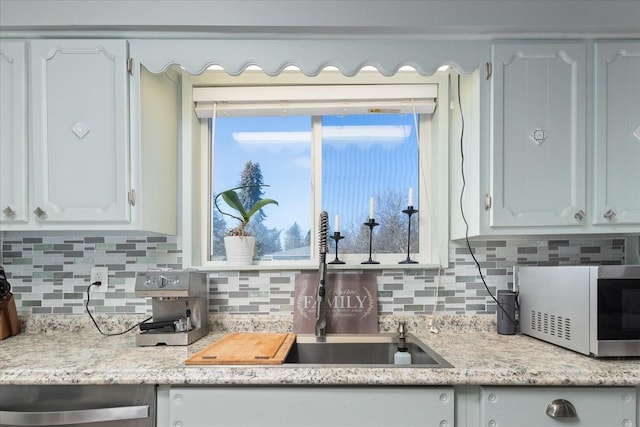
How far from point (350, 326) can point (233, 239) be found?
2.24ft

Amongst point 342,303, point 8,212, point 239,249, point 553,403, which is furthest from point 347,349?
point 8,212

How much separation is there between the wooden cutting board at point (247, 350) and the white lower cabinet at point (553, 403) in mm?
695

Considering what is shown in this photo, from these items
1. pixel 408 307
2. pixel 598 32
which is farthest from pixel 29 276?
pixel 598 32

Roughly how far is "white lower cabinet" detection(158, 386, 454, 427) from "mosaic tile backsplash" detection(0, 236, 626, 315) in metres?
0.65

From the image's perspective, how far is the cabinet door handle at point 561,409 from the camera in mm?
1268

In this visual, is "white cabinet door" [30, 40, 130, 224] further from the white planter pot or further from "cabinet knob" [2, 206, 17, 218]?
the white planter pot

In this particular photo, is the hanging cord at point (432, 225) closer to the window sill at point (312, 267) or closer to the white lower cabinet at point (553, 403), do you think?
the window sill at point (312, 267)

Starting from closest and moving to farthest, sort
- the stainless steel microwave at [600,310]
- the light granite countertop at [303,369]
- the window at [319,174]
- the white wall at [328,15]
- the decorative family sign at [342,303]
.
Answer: the light granite countertop at [303,369] < the stainless steel microwave at [600,310] < the white wall at [328,15] < the decorative family sign at [342,303] < the window at [319,174]

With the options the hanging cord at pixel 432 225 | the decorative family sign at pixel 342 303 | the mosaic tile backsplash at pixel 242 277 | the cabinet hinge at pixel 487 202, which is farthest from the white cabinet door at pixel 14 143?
the cabinet hinge at pixel 487 202

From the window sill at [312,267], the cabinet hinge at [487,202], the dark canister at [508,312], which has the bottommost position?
the dark canister at [508,312]

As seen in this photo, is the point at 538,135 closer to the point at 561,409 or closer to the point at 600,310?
the point at 600,310

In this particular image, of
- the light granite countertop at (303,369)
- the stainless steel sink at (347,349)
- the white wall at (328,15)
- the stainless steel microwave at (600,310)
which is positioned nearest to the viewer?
the light granite countertop at (303,369)

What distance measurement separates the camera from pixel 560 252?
194 cm

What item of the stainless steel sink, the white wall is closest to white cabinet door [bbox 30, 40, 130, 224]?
the white wall
